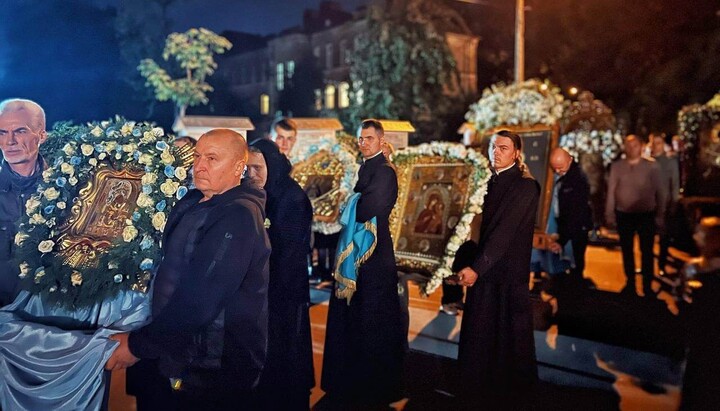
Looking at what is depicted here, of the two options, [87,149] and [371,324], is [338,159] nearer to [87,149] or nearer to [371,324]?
[371,324]

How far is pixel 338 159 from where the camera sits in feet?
28.5

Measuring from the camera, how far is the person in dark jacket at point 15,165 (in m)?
3.69

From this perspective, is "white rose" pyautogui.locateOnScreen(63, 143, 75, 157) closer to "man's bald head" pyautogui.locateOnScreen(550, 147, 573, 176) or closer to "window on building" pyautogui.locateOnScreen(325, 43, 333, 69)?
"man's bald head" pyautogui.locateOnScreen(550, 147, 573, 176)

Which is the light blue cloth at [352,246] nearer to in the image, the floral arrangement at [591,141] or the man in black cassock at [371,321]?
the man in black cassock at [371,321]

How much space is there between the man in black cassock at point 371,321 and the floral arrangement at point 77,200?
172 centimetres

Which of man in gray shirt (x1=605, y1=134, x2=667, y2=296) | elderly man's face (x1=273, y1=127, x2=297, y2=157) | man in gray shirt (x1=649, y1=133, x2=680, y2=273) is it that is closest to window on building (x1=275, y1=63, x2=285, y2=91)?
man in gray shirt (x1=649, y1=133, x2=680, y2=273)

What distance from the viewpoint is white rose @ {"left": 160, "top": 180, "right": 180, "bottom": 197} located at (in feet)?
10.5

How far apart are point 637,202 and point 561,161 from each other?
4.19 ft

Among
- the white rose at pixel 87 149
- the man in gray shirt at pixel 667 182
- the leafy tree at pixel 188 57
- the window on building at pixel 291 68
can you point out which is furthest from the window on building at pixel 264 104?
the white rose at pixel 87 149

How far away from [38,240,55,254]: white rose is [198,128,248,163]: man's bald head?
1.21 m

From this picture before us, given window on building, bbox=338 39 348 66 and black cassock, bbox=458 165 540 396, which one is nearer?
black cassock, bbox=458 165 540 396

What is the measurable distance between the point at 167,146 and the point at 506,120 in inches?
319

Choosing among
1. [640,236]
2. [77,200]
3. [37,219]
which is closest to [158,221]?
[77,200]

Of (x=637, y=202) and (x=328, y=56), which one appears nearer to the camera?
(x=637, y=202)
